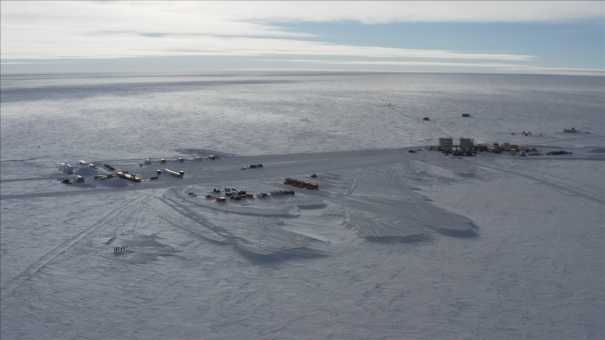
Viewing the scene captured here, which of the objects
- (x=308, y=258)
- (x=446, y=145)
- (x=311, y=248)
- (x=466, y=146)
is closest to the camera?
(x=308, y=258)

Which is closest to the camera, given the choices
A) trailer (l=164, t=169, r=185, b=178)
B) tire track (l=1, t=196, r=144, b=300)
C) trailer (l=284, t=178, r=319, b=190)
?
tire track (l=1, t=196, r=144, b=300)

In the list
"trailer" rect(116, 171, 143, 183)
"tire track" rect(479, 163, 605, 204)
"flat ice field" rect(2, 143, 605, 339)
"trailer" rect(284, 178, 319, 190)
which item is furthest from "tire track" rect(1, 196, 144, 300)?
"tire track" rect(479, 163, 605, 204)

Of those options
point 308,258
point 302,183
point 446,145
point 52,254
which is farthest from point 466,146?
point 52,254

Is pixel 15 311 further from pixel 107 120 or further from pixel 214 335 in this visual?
pixel 107 120

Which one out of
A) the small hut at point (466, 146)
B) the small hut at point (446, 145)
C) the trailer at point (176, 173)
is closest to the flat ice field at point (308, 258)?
the trailer at point (176, 173)

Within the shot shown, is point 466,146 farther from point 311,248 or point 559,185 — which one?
point 311,248

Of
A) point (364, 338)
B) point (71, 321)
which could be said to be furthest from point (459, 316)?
point (71, 321)

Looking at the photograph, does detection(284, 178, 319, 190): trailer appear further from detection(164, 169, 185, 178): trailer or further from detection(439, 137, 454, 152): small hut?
detection(439, 137, 454, 152): small hut

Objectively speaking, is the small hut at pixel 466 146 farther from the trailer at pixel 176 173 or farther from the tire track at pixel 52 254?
the tire track at pixel 52 254
